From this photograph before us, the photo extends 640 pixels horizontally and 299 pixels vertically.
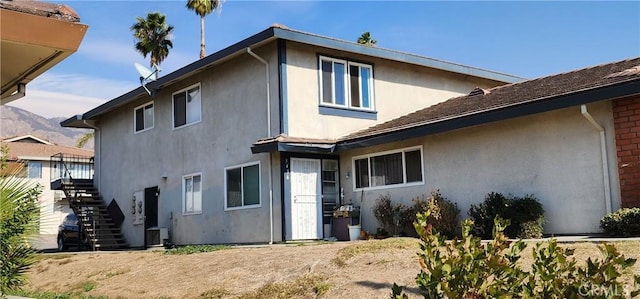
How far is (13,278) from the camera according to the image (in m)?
7.32

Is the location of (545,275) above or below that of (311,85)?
below

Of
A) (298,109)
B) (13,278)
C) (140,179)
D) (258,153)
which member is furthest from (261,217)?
(13,278)

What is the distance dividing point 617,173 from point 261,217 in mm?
9257

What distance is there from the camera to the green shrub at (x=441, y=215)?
Result: 48.3 feet

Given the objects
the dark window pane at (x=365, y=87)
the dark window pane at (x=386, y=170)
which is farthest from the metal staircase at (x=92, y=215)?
the dark window pane at (x=386, y=170)

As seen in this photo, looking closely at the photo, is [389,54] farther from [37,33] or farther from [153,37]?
[153,37]

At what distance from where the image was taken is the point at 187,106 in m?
20.9

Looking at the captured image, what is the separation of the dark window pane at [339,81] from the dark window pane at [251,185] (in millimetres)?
3104

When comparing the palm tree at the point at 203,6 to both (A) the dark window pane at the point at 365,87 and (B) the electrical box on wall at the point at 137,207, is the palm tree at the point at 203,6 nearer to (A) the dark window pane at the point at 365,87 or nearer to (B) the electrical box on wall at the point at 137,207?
(B) the electrical box on wall at the point at 137,207

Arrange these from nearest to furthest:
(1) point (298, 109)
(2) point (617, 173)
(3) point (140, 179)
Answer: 1. (2) point (617, 173)
2. (1) point (298, 109)
3. (3) point (140, 179)

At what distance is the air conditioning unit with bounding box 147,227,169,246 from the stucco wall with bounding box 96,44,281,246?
0.78 ft

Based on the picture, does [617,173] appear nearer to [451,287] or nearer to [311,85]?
[311,85]

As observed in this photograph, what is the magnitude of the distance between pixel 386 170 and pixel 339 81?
3115 millimetres
